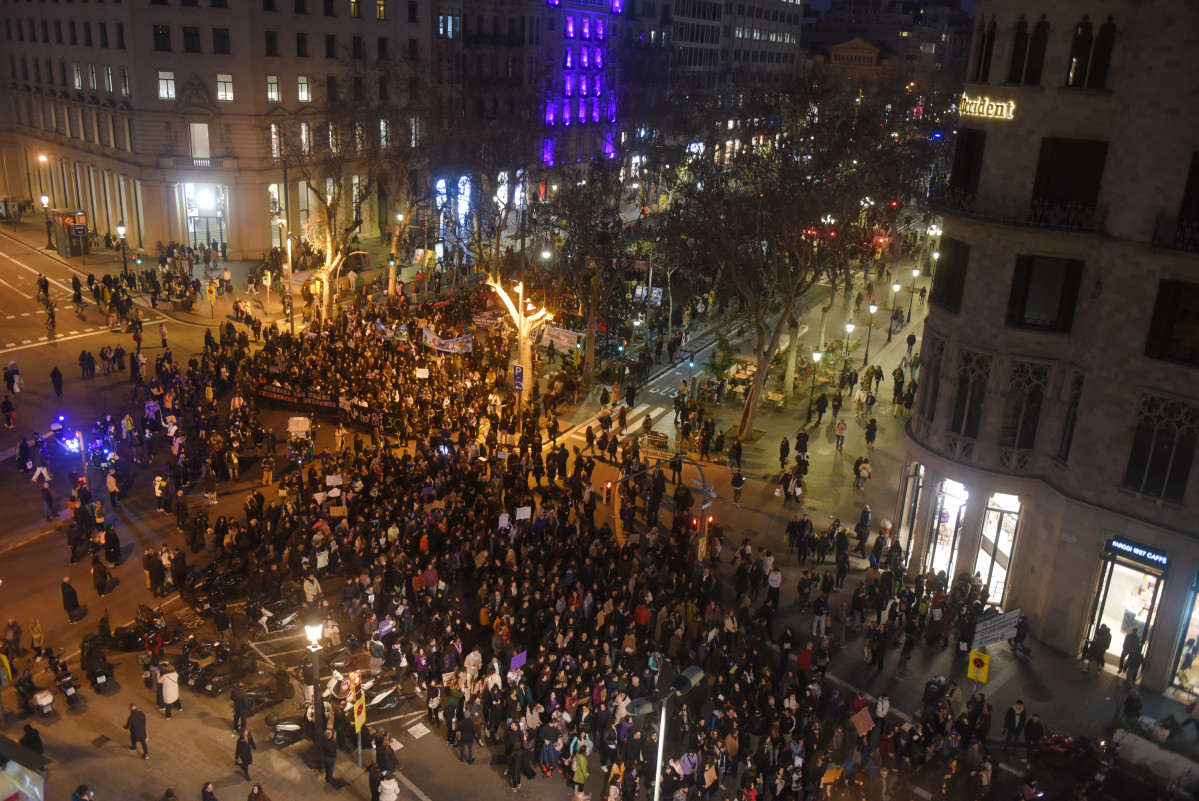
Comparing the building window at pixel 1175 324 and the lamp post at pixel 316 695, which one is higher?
the building window at pixel 1175 324

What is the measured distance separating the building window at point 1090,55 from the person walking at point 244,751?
80.7ft

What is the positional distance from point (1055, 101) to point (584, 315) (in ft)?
83.1

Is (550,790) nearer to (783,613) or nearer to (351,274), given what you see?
(783,613)

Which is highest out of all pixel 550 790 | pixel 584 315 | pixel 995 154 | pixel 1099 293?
pixel 995 154

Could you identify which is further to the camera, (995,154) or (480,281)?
(480,281)

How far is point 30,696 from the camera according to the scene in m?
21.7

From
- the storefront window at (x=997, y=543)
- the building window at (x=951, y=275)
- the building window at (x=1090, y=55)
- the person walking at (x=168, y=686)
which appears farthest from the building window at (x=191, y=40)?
the storefront window at (x=997, y=543)

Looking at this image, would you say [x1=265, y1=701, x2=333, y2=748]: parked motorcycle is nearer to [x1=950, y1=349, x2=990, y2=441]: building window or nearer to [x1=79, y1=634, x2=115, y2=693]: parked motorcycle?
[x1=79, y1=634, x2=115, y2=693]: parked motorcycle

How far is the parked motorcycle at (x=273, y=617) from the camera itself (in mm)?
25203

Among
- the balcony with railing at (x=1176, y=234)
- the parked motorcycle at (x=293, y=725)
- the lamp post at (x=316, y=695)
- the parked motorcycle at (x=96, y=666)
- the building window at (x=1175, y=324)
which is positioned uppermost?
the balcony with railing at (x=1176, y=234)

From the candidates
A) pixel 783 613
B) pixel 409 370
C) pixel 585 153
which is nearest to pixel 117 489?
pixel 409 370

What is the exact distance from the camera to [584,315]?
4688cm

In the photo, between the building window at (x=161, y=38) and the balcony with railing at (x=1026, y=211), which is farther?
the building window at (x=161, y=38)

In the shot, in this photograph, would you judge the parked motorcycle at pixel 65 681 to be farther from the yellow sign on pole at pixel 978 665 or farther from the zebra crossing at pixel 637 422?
the zebra crossing at pixel 637 422
